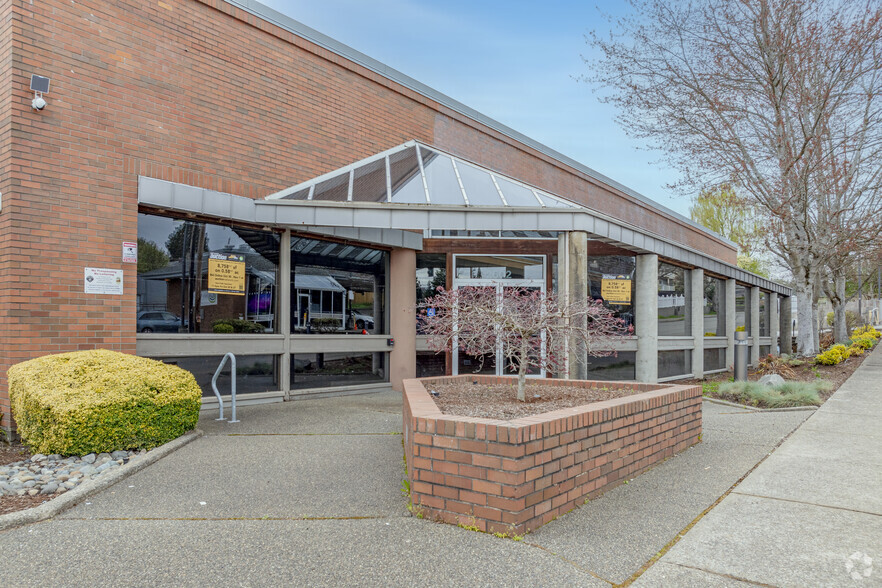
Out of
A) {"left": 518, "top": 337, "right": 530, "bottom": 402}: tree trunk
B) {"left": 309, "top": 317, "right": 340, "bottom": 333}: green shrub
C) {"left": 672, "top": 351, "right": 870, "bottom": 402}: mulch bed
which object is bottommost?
{"left": 672, "top": 351, "right": 870, "bottom": 402}: mulch bed

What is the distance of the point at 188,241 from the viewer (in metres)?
8.94

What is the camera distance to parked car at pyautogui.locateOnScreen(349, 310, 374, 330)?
1134 centimetres

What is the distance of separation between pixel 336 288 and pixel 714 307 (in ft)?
39.0

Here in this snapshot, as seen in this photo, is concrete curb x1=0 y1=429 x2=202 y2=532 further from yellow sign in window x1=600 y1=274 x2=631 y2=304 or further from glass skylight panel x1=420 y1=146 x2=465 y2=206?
yellow sign in window x1=600 y1=274 x2=631 y2=304

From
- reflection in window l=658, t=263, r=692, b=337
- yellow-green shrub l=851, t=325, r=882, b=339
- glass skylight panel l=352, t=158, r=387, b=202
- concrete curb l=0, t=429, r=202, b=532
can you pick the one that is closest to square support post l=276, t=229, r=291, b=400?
glass skylight panel l=352, t=158, r=387, b=202

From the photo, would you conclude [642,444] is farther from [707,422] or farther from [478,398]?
[707,422]

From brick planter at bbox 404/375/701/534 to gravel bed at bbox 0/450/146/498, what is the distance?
9.60 ft

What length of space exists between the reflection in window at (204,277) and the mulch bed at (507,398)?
372 cm

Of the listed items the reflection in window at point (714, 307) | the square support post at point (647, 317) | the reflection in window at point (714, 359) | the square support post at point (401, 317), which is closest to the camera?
the square support post at point (401, 317)

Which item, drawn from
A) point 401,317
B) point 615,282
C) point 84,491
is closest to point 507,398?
point 84,491

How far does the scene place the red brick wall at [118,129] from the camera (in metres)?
7.27

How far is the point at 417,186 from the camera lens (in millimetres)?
10172

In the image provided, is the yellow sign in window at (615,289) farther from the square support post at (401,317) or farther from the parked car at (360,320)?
the parked car at (360,320)

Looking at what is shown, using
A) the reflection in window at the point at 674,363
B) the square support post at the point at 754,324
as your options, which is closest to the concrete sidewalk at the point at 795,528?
the reflection in window at the point at 674,363
